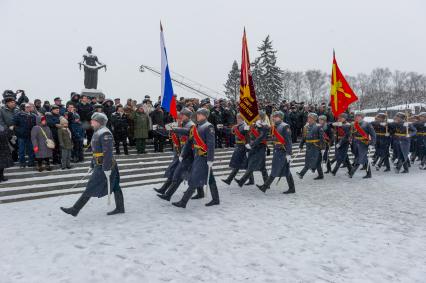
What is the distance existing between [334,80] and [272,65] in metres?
36.8

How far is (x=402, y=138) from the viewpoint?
12.4 metres

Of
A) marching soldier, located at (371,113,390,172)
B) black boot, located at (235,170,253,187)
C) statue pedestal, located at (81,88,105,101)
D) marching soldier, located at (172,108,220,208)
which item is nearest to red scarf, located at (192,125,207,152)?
marching soldier, located at (172,108,220,208)

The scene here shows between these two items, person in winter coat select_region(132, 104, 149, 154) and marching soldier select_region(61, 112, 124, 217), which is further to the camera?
person in winter coat select_region(132, 104, 149, 154)

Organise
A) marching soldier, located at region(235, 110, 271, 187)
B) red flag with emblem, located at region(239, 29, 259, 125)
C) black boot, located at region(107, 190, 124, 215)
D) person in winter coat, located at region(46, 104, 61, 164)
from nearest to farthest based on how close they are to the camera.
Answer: black boot, located at region(107, 190, 124, 215), red flag with emblem, located at region(239, 29, 259, 125), marching soldier, located at region(235, 110, 271, 187), person in winter coat, located at region(46, 104, 61, 164)

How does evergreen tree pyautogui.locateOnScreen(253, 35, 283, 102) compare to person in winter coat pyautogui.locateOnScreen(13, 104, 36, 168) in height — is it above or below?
above

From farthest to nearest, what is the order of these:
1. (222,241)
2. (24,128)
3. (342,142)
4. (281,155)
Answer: (342,142) → (24,128) → (281,155) → (222,241)

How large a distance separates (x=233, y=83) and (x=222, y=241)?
179 ft

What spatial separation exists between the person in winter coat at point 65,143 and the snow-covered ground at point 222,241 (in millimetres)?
1763

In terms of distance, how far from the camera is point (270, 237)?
5277 mm

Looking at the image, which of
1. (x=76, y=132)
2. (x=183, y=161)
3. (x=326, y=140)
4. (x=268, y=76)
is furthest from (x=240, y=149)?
(x=268, y=76)

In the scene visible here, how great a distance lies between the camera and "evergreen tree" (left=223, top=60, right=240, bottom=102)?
56.2 meters

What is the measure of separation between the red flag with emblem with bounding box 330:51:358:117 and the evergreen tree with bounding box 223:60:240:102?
44.1 meters

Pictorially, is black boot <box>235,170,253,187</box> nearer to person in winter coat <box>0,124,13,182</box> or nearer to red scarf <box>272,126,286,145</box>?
red scarf <box>272,126,286,145</box>

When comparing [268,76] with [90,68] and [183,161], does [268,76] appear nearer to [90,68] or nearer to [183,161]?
[90,68]
